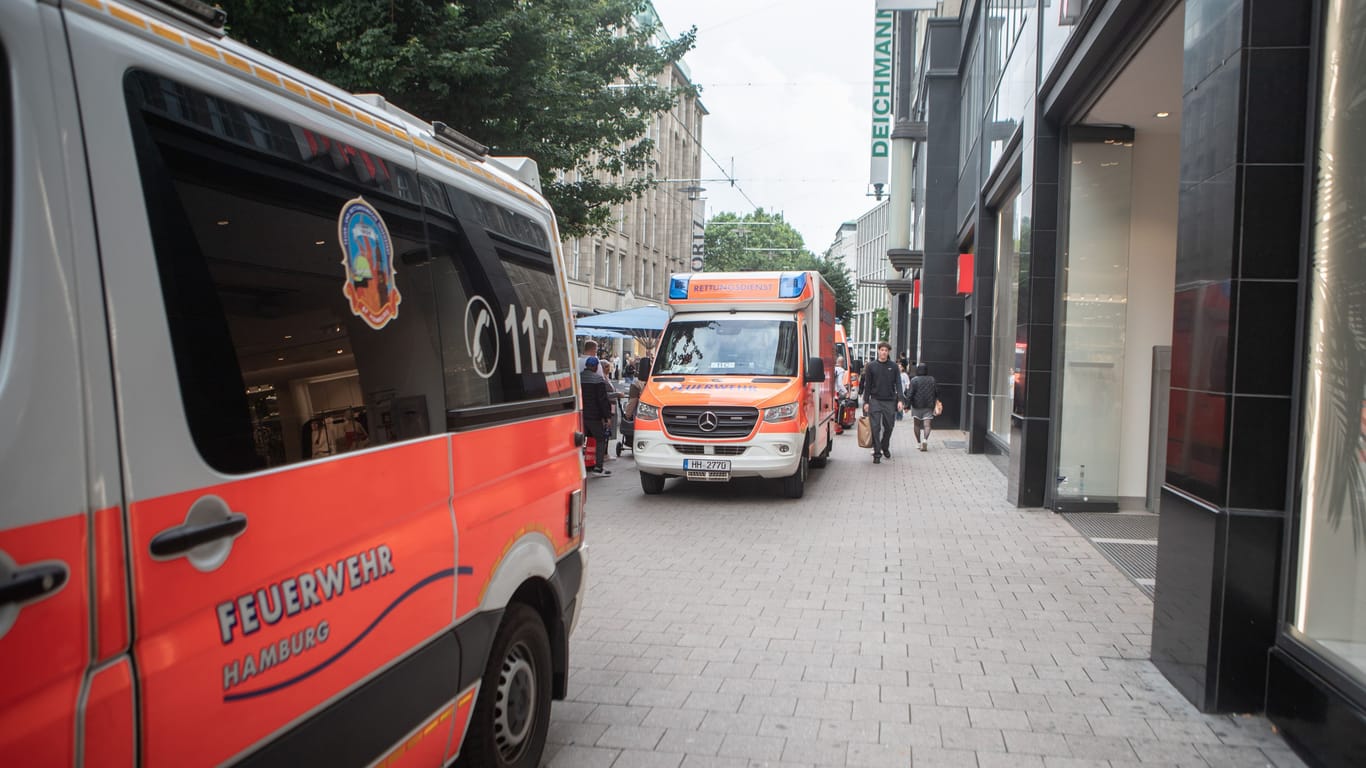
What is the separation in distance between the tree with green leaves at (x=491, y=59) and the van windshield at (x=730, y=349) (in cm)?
286

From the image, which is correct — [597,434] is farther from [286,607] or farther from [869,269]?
[869,269]

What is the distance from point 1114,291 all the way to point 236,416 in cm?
953

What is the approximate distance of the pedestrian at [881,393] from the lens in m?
14.7

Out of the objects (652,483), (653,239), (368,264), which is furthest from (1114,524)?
(653,239)

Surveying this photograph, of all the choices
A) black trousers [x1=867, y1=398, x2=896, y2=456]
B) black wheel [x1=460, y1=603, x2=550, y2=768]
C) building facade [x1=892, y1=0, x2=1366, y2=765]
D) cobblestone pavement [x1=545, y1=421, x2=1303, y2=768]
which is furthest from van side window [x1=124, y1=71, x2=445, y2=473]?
black trousers [x1=867, y1=398, x2=896, y2=456]

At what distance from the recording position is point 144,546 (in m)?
1.69

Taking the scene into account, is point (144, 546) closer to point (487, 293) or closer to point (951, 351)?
point (487, 293)

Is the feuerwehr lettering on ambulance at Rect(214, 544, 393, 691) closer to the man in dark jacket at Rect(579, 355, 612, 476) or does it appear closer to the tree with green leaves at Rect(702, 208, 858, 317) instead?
the man in dark jacket at Rect(579, 355, 612, 476)

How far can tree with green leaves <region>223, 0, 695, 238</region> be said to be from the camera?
898 cm

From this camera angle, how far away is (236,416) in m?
1.99

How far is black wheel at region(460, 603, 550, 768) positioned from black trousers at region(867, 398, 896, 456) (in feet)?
38.4

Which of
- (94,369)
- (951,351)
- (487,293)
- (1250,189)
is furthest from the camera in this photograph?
(951,351)

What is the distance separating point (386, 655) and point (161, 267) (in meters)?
1.21

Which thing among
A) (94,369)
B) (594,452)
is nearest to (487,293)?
(94,369)
